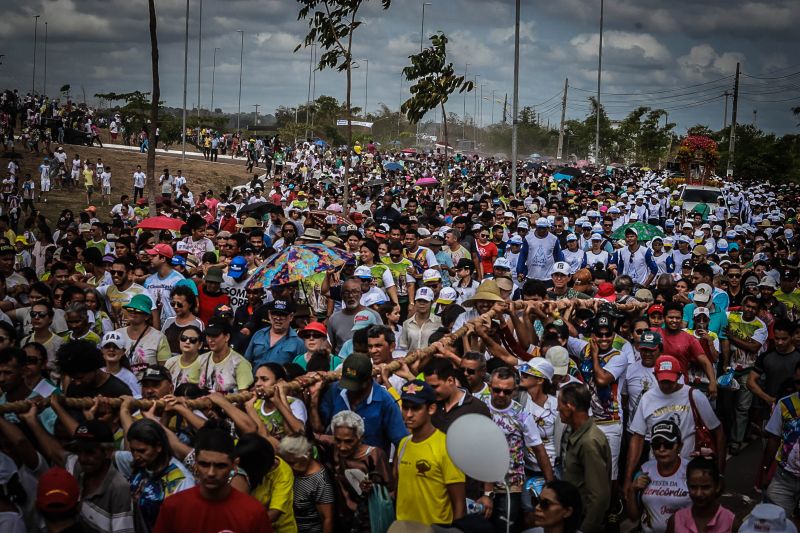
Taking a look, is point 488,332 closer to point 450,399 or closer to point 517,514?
point 450,399

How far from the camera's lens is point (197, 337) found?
24.4ft

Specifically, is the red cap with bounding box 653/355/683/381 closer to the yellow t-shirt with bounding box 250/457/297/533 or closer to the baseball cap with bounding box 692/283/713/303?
the yellow t-shirt with bounding box 250/457/297/533

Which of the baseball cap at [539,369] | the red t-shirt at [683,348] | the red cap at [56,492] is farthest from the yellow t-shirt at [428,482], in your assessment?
the red t-shirt at [683,348]

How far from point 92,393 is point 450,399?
8.82 feet

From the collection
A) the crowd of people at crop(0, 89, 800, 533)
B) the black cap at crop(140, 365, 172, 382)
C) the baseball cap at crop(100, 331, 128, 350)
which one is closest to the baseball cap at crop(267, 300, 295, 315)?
the crowd of people at crop(0, 89, 800, 533)

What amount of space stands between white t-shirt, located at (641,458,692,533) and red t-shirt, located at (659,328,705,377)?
252cm

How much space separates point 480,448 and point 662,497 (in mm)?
2395

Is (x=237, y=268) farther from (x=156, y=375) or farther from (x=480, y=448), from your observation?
(x=480, y=448)

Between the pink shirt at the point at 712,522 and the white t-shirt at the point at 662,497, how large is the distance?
44 centimetres

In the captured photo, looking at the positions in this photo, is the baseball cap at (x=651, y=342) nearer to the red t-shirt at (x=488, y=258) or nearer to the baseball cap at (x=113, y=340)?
the baseball cap at (x=113, y=340)

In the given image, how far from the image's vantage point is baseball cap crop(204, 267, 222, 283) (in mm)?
10461

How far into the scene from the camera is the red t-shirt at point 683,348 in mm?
8781

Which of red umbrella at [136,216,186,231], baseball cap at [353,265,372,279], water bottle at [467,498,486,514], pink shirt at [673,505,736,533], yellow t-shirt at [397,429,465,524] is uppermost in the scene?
red umbrella at [136,216,186,231]

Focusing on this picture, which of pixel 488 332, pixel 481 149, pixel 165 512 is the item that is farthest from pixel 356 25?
pixel 481 149
